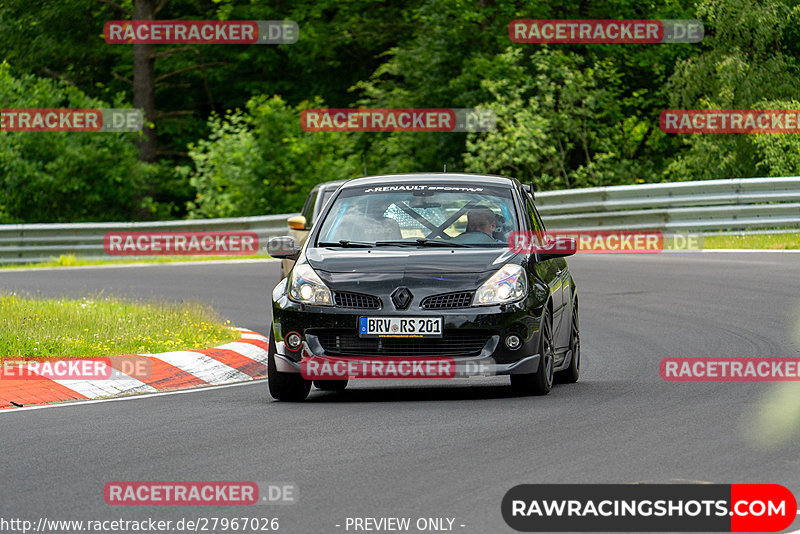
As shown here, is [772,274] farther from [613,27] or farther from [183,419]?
[613,27]

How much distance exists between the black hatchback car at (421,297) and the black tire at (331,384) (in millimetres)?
648

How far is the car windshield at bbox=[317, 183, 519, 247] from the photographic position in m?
11.4

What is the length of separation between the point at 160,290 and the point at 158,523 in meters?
14.9

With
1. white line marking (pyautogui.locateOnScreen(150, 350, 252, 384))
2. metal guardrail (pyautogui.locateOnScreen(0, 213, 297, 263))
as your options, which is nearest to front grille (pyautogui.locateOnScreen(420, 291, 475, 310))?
white line marking (pyautogui.locateOnScreen(150, 350, 252, 384))

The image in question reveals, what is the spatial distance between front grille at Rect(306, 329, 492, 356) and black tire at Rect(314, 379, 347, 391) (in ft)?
4.08

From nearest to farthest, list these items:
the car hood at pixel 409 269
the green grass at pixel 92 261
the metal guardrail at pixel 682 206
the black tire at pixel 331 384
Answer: the car hood at pixel 409 269, the black tire at pixel 331 384, the metal guardrail at pixel 682 206, the green grass at pixel 92 261

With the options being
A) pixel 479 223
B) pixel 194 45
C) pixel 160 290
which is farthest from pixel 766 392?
pixel 194 45

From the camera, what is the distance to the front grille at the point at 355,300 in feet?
34.6

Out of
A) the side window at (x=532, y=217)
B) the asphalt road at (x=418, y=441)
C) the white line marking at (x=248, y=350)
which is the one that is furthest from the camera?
the white line marking at (x=248, y=350)

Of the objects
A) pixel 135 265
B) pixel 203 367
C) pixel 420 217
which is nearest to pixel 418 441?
A: pixel 420 217

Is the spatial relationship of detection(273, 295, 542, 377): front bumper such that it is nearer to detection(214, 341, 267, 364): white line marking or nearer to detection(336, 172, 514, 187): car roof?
detection(336, 172, 514, 187): car roof

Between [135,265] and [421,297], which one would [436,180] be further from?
[135,265]

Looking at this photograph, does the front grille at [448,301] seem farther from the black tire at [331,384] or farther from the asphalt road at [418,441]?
the black tire at [331,384]

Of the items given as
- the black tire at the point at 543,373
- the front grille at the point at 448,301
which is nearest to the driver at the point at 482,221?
the black tire at the point at 543,373
